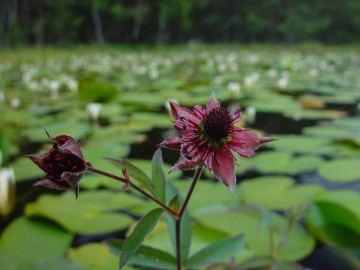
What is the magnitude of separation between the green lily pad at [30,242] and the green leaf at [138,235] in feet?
1.81

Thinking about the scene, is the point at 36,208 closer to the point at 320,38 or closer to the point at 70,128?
the point at 70,128

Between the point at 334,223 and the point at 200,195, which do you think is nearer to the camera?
the point at 334,223

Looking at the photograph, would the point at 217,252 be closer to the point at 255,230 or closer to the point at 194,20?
the point at 255,230

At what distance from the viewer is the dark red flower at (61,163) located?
37 centimetres

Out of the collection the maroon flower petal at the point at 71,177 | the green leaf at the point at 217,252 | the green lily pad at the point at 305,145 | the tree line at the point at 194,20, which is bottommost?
the green lily pad at the point at 305,145

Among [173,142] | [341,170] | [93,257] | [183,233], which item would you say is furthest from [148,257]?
[341,170]

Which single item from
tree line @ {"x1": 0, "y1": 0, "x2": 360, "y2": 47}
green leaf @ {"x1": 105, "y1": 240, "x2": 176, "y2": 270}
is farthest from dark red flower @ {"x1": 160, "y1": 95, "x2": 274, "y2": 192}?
tree line @ {"x1": 0, "y1": 0, "x2": 360, "y2": 47}

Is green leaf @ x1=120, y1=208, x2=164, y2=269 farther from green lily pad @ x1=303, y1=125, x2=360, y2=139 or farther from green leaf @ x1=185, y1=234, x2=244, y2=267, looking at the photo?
green lily pad @ x1=303, y1=125, x2=360, y2=139

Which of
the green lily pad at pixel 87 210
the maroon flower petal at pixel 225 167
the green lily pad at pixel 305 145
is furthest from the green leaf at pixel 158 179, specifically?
the green lily pad at pixel 305 145

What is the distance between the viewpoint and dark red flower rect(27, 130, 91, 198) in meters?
0.37

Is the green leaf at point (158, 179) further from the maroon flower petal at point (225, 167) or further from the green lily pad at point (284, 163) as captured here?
the green lily pad at point (284, 163)

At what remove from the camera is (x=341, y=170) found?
4.71 ft

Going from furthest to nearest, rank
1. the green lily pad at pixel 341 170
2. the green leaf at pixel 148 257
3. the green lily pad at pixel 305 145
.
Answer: the green lily pad at pixel 305 145
the green lily pad at pixel 341 170
the green leaf at pixel 148 257

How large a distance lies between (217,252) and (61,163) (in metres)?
0.36
